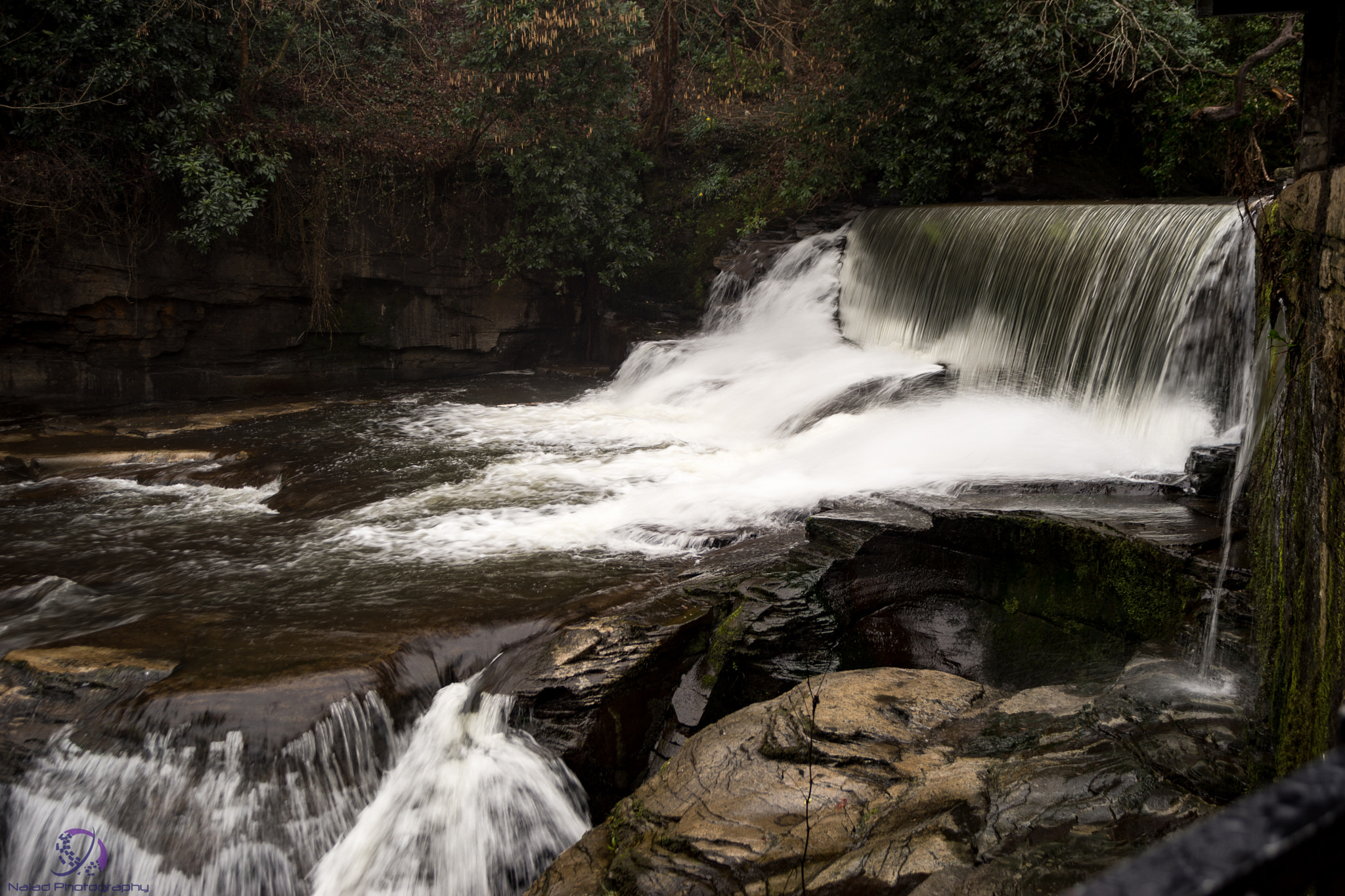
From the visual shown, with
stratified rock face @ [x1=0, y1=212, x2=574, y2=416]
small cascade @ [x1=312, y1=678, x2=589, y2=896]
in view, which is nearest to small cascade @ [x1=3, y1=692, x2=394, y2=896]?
small cascade @ [x1=312, y1=678, x2=589, y2=896]

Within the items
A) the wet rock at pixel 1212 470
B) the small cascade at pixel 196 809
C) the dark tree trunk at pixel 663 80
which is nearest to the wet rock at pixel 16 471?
the small cascade at pixel 196 809

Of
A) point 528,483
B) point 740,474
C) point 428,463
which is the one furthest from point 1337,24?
point 428,463

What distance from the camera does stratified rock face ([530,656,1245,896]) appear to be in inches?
103

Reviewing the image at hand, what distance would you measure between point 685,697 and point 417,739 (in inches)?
54.8

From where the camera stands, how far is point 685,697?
4.55 m

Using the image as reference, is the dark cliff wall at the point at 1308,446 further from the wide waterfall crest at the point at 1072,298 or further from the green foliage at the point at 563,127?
the green foliage at the point at 563,127

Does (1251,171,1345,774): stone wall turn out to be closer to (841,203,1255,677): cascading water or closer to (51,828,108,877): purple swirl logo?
(841,203,1255,677): cascading water

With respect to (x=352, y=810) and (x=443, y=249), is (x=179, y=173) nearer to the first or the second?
(x=443, y=249)

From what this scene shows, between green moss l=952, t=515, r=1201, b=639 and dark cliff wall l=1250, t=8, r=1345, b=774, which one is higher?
dark cliff wall l=1250, t=8, r=1345, b=774

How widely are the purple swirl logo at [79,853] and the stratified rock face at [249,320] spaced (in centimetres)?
873

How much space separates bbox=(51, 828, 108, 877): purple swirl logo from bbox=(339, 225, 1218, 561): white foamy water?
8.41 feet

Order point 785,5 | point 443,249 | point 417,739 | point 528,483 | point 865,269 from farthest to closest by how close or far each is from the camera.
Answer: point 785,5
point 443,249
point 865,269
point 528,483
point 417,739

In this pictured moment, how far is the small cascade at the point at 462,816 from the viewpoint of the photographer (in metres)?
3.70

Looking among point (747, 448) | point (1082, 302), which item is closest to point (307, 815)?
point (747, 448)
